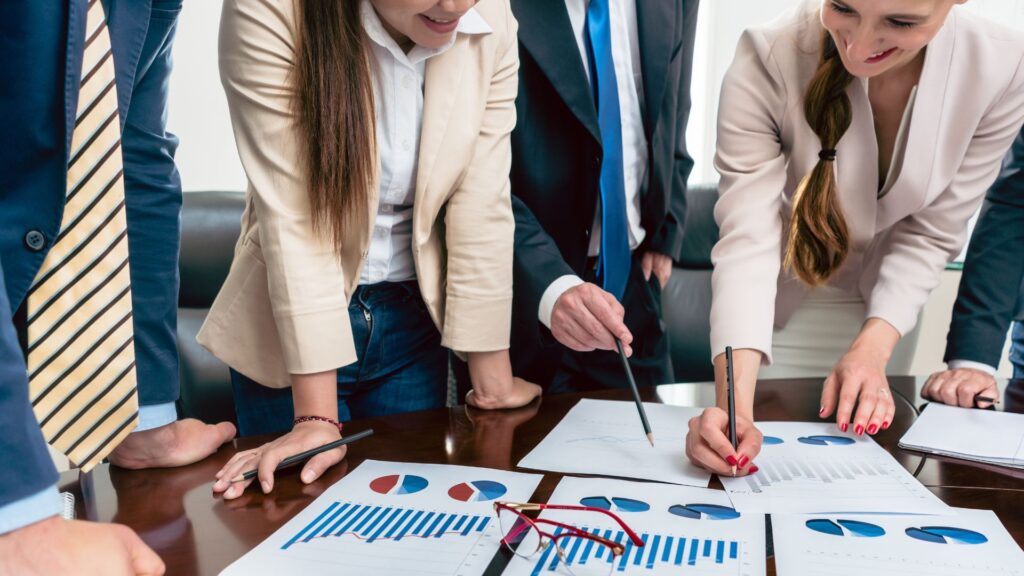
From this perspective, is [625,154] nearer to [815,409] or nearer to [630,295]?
[630,295]

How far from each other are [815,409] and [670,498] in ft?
1.59

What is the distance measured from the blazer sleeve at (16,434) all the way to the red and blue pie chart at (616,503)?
1.79 ft

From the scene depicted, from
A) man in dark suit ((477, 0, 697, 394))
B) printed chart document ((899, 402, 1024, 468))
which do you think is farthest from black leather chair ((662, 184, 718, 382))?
printed chart document ((899, 402, 1024, 468))

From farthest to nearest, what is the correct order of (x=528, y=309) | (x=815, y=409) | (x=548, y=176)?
1. (x=548, y=176)
2. (x=528, y=309)
3. (x=815, y=409)

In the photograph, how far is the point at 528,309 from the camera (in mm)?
1445

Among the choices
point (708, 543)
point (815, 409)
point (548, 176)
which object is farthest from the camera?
point (548, 176)

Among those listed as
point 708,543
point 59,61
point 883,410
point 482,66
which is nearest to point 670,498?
point 708,543

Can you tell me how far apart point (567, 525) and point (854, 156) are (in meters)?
0.91

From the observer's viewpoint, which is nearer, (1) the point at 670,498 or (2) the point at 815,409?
(1) the point at 670,498

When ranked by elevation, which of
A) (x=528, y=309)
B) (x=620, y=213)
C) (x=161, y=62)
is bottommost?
(x=528, y=309)

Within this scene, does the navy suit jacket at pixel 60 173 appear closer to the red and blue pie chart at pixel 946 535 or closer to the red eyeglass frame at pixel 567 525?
the red eyeglass frame at pixel 567 525

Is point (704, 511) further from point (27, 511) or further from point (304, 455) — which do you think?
point (27, 511)

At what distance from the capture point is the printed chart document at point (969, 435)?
43.8 inches

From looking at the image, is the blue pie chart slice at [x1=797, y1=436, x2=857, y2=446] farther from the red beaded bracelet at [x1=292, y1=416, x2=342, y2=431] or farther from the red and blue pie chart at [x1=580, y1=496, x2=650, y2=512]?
the red beaded bracelet at [x1=292, y1=416, x2=342, y2=431]
